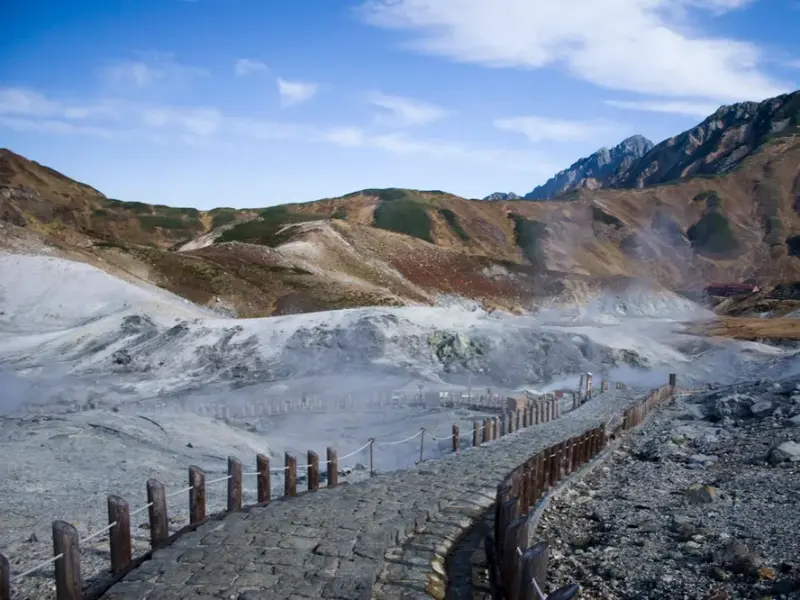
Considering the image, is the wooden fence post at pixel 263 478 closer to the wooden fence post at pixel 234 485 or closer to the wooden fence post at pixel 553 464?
the wooden fence post at pixel 234 485

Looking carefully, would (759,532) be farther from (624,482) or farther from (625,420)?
(625,420)

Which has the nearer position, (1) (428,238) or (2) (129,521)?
(2) (129,521)

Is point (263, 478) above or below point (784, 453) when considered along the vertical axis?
above

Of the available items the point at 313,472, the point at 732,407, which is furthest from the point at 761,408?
the point at 313,472

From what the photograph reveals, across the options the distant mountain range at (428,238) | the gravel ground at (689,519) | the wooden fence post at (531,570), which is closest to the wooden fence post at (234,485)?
the gravel ground at (689,519)

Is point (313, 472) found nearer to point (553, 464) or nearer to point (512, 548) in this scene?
point (553, 464)

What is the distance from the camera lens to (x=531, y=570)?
5699 mm

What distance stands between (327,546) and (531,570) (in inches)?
137

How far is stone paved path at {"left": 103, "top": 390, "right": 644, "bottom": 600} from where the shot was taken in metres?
7.22

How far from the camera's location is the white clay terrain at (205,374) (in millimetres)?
15625

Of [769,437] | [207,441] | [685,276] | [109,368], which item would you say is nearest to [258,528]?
[207,441]

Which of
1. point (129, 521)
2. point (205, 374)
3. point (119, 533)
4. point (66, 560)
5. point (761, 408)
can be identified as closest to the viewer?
point (66, 560)

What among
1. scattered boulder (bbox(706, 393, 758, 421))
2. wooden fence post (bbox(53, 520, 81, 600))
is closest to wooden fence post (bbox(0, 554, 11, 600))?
wooden fence post (bbox(53, 520, 81, 600))

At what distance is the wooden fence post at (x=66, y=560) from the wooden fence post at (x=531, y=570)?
4.37 m
